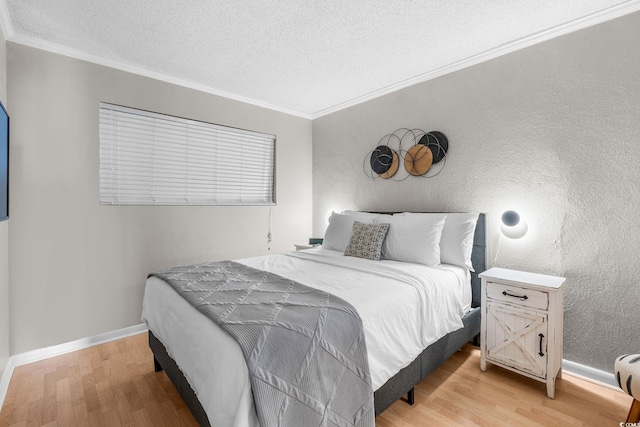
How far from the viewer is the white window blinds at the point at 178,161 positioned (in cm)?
280

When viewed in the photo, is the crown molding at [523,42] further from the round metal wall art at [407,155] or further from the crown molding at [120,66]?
the crown molding at [120,66]

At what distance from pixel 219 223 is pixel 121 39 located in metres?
1.89

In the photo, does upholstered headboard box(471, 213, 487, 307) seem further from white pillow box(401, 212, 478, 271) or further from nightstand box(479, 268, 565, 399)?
Answer: nightstand box(479, 268, 565, 399)

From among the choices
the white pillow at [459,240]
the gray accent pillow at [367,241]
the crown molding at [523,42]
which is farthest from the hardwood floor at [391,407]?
the crown molding at [523,42]

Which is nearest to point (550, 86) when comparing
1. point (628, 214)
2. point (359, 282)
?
point (628, 214)

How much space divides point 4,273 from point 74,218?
1.91ft

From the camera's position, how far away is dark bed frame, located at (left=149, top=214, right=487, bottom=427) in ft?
5.13

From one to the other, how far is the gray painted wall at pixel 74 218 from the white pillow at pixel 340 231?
4.67ft

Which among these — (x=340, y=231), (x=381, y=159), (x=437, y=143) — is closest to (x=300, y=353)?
(x=340, y=231)

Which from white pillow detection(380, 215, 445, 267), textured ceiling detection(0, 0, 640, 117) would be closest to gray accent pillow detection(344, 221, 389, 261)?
white pillow detection(380, 215, 445, 267)

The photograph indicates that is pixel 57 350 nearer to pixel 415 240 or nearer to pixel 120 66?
pixel 120 66

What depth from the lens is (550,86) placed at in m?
2.27

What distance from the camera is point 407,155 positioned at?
3.18m

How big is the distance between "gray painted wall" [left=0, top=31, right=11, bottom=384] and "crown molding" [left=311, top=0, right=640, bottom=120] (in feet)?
10.5
